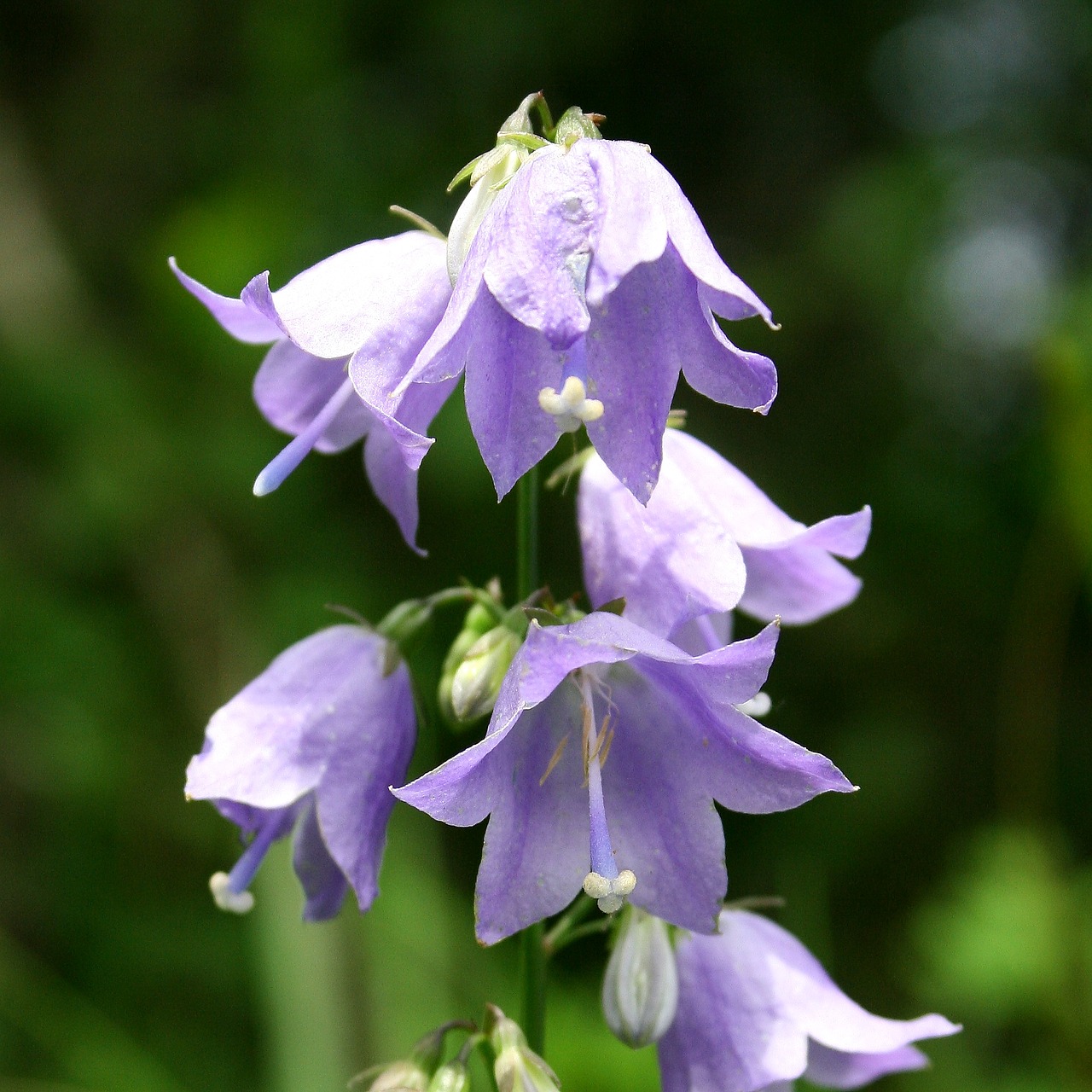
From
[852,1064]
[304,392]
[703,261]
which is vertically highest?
[703,261]

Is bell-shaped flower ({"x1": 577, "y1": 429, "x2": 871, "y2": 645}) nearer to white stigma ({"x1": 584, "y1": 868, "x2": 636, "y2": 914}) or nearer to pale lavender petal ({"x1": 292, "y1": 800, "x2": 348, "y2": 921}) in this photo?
white stigma ({"x1": 584, "y1": 868, "x2": 636, "y2": 914})

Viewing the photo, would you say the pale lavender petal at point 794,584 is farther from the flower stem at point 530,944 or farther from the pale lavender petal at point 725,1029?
the pale lavender petal at point 725,1029

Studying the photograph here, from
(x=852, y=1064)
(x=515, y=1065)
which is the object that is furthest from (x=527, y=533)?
(x=852, y=1064)

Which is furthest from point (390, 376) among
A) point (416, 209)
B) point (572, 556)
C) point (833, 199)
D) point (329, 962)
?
point (833, 199)

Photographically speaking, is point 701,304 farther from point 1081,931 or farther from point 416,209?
point 416,209

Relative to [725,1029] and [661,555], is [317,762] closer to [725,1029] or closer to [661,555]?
[661,555]

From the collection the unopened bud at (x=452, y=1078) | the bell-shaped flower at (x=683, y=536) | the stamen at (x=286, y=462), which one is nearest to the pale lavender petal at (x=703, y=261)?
the bell-shaped flower at (x=683, y=536)

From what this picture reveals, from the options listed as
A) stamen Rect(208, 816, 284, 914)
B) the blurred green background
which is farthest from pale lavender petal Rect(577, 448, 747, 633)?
the blurred green background
